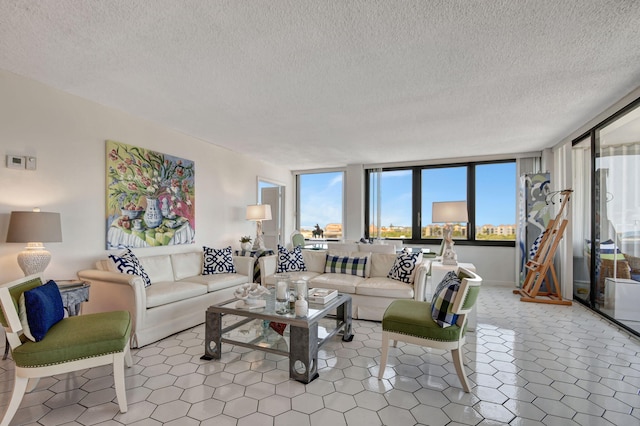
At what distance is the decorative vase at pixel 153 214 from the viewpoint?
4.08 metres

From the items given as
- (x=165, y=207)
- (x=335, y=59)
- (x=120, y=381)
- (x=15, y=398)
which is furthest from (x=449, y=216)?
(x=15, y=398)

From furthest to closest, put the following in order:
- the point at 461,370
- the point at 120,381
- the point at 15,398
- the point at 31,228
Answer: the point at 31,228 < the point at 461,370 < the point at 120,381 < the point at 15,398

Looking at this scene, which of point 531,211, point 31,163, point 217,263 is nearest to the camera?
A: point 31,163

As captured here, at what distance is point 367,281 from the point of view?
3.96 meters

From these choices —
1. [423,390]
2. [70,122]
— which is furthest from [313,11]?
[70,122]

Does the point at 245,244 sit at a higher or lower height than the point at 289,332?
higher

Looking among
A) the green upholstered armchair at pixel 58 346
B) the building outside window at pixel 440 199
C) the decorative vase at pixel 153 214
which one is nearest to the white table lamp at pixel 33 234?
the green upholstered armchair at pixel 58 346

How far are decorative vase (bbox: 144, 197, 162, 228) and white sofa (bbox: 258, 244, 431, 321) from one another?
1429mm

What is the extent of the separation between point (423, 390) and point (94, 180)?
12.3 feet

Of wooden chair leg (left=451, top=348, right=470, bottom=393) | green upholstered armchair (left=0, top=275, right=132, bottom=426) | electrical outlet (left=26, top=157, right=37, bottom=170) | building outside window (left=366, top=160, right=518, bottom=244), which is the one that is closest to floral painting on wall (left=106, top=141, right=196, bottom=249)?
electrical outlet (left=26, top=157, right=37, bottom=170)

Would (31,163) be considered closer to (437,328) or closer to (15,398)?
(15,398)

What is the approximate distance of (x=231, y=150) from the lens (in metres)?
5.59

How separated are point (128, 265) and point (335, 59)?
2852mm

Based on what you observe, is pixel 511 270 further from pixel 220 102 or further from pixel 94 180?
pixel 94 180
